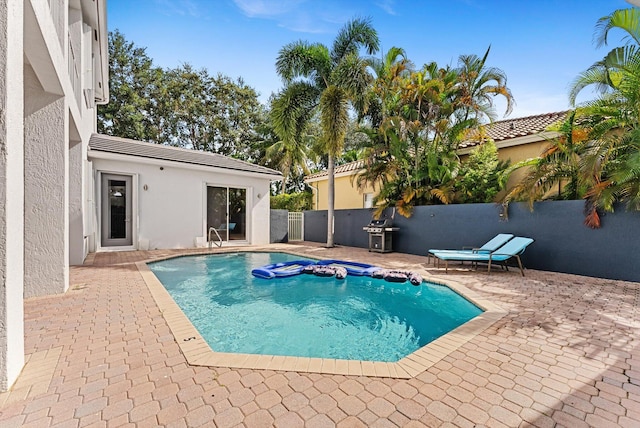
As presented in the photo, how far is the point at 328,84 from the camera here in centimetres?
1481

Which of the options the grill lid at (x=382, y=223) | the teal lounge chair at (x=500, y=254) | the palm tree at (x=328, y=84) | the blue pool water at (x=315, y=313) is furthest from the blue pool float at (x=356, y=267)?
the palm tree at (x=328, y=84)

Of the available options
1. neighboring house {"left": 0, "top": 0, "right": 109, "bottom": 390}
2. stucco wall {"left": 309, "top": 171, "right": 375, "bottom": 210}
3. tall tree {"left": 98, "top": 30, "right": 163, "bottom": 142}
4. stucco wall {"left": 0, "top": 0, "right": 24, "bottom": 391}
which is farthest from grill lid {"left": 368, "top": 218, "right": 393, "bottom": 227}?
tall tree {"left": 98, "top": 30, "right": 163, "bottom": 142}

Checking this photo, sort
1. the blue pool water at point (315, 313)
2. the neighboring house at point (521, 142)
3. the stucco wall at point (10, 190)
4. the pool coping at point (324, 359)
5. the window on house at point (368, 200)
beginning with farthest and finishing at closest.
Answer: the window on house at point (368, 200) < the neighboring house at point (521, 142) < the blue pool water at point (315, 313) < the pool coping at point (324, 359) < the stucco wall at point (10, 190)

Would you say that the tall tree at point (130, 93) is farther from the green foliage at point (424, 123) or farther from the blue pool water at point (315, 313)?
the blue pool water at point (315, 313)

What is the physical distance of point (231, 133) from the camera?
100ft

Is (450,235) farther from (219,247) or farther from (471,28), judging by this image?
(219,247)

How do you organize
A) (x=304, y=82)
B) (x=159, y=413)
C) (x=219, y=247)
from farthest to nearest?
1. (x=304, y=82)
2. (x=219, y=247)
3. (x=159, y=413)

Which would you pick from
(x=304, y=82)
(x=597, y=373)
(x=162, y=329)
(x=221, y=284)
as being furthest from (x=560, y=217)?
(x=304, y=82)

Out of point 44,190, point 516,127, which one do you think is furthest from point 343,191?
point 44,190

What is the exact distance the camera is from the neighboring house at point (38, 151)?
8.56 feet

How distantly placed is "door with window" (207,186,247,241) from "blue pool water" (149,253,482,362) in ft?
18.4

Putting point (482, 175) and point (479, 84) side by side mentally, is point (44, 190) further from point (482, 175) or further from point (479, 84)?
point (479, 84)

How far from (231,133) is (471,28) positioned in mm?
23972

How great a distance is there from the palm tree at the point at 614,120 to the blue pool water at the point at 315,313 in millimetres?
4912
